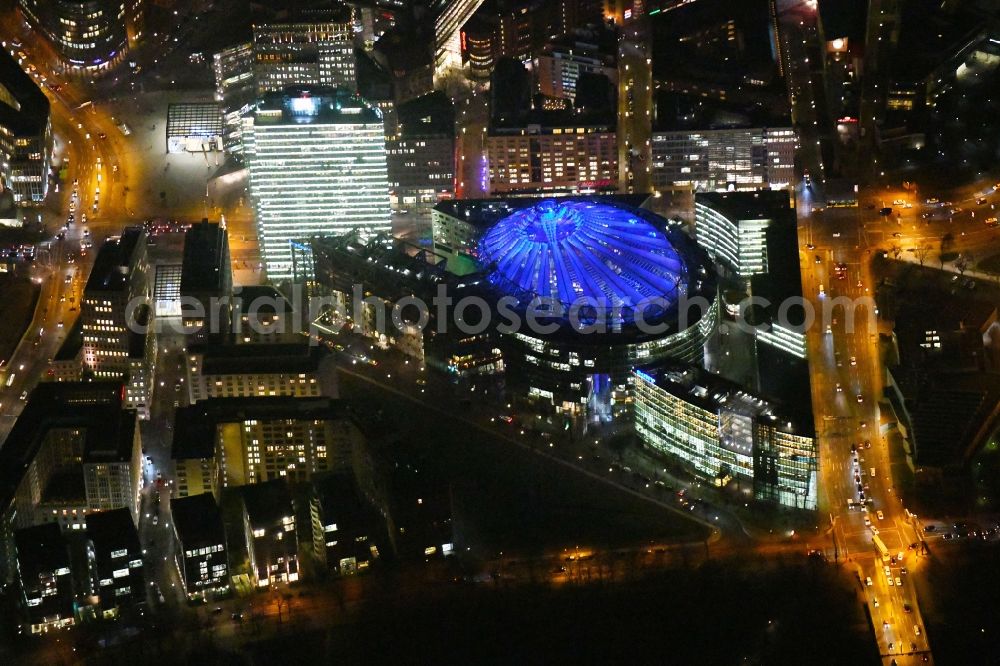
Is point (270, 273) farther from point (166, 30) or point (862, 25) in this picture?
point (862, 25)

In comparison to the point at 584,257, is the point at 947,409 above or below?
below

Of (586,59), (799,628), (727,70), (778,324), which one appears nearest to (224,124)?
(586,59)

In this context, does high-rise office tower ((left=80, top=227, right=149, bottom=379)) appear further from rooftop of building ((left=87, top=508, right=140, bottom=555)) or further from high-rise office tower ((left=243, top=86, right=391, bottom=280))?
rooftop of building ((left=87, top=508, right=140, bottom=555))

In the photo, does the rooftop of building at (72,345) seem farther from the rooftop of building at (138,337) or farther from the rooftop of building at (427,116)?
the rooftop of building at (427,116)

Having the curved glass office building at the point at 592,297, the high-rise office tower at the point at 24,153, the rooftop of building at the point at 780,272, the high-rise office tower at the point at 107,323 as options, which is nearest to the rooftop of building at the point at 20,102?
the high-rise office tower at the point at 24,153

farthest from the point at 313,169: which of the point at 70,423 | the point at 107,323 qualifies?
the point at 70,423

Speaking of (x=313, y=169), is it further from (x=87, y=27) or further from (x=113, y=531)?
(x=113, y=531)

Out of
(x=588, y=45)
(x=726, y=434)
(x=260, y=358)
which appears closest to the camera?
(x=726, y=434)
